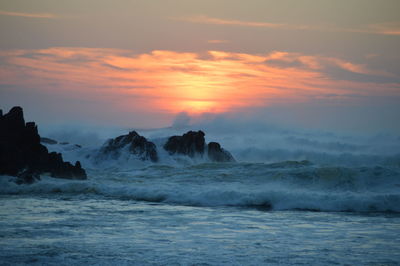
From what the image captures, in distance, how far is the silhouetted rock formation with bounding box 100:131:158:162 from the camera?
126 ft

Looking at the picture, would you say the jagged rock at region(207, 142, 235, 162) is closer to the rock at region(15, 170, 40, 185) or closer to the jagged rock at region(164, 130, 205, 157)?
the jagged rock at region(164, 130, 205, 157)

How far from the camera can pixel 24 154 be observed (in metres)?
24.3

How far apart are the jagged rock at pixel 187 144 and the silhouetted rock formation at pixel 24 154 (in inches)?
616

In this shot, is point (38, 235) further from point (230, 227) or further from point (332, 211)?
point (332, 211)

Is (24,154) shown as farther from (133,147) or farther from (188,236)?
(188,236)

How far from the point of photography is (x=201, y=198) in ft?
64.1

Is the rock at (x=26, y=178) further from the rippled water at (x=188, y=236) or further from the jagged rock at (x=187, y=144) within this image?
the jagged rock at (x=187, y=144)

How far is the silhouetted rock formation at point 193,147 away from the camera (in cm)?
4115

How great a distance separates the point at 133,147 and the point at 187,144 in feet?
16.7

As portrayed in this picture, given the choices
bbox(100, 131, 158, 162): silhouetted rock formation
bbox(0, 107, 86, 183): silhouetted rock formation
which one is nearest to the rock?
bbox(0, 107, 86, 183): silhouetted rock formation

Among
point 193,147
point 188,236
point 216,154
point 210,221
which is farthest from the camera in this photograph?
point 216,154

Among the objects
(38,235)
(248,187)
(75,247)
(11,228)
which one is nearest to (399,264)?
(75,247)

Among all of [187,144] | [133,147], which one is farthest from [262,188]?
[187,144]

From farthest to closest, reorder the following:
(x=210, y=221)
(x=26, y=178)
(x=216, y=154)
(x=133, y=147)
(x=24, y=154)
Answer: (x=216, y=154), (x=133, y=147), (x=24, y=154), (x=26, y=178), (x=210, y=221)
